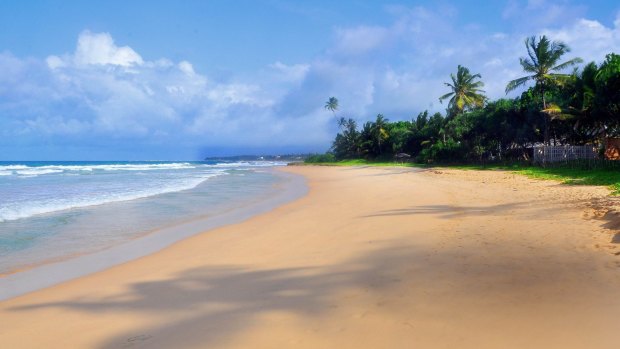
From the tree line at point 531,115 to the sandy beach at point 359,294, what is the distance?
71.2 feet

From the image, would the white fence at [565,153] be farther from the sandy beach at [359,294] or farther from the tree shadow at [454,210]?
the sandy beach at [359,294]

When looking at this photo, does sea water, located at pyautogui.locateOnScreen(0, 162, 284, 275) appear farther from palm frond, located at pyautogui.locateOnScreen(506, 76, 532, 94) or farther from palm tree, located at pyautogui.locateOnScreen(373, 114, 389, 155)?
palm tree, located at pyautogui.locateOnScreen(373, 114, 389, 155)

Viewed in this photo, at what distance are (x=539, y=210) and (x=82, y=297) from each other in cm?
940

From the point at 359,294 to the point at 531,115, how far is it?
108ft

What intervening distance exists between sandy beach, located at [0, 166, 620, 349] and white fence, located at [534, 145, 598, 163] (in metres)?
23.5

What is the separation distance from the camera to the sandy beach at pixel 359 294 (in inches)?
147

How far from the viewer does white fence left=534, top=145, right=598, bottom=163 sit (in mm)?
28547

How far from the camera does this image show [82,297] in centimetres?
541

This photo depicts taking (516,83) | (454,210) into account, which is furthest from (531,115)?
(454,210)

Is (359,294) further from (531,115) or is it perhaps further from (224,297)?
(531,115)

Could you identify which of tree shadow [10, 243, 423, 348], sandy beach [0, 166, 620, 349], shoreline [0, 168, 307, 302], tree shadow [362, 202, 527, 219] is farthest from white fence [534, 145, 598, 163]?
tree shadow [10, 243, 423, 348]

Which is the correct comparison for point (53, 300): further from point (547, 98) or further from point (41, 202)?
point (547, 98)

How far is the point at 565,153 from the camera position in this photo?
29.0m

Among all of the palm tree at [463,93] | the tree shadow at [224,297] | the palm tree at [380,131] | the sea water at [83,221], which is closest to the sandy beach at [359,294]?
the tree shadow at [224,297]
